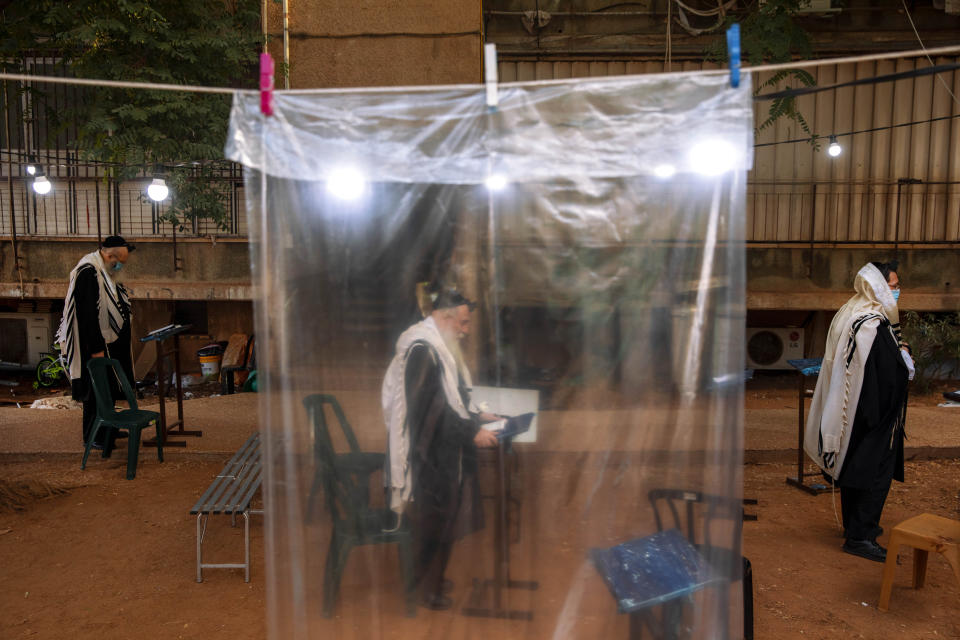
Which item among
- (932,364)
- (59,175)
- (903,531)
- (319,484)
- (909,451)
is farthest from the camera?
(59,175)

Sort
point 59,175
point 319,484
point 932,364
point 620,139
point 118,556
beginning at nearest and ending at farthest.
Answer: point 620,139 < point 319,484 < point 118,556 < point 932,364 < point 59,175

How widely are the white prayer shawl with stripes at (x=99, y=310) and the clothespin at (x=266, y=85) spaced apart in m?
4.37

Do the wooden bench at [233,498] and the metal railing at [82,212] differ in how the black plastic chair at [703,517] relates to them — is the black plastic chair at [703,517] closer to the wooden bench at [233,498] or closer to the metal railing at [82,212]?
the wooden bench at [233,498]

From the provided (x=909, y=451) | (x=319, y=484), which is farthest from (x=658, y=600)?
(x=909, y=451)

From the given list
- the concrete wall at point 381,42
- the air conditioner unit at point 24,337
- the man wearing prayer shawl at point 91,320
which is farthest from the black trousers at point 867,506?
the air conditioner unit at point 24,337

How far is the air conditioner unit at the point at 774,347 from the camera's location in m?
10.3

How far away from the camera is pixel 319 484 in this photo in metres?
2.71

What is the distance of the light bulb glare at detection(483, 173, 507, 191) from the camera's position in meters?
2.59

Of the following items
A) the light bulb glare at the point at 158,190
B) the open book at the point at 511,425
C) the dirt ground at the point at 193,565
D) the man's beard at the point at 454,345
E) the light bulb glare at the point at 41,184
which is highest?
the light bulb glare at the point at 41,184

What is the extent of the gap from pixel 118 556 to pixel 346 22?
12.2 ft

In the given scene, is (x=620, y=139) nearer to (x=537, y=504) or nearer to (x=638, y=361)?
(x=638, y=361)

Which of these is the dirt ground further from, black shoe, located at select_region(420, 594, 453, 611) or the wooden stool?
the wooden stool

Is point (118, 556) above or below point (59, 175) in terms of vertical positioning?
below

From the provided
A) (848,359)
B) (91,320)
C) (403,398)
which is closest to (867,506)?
(848,359)
